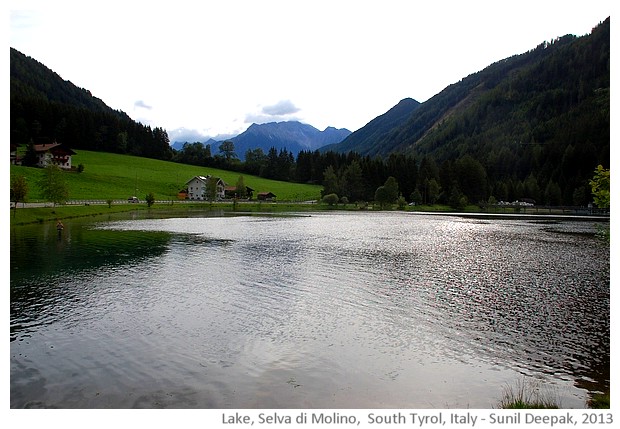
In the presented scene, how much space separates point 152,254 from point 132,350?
91.3ft

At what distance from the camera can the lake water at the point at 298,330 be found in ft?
49.4

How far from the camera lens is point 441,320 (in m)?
23.6

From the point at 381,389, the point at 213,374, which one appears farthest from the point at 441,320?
the point at 213,374

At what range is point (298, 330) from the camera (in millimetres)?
21641

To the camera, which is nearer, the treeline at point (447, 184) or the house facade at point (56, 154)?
the house facade at point (56, 154)

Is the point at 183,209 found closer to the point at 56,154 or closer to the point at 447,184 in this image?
the point at 56,154

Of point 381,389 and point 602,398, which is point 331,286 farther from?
point 602,398

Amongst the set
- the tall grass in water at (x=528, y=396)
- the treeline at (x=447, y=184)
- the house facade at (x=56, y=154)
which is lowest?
the tall grass in water at (x=528, y=396)

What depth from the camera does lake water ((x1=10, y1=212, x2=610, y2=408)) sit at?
15070mm
